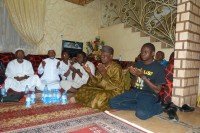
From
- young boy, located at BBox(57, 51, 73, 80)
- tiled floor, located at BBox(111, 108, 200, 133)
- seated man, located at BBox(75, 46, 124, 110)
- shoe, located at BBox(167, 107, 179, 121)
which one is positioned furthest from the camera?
young boy, located at BBox(57, 51, 73, 80)

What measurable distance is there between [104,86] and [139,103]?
0.73 metres

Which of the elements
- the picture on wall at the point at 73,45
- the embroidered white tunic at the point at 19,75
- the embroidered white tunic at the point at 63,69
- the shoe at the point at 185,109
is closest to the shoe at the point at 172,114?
the shoe at the point at 185,109

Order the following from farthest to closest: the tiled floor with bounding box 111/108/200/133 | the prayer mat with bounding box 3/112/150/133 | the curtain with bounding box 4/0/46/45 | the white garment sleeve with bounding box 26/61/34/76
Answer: the curtain with bounding box 4/0/46/45
the white garment sleeve with bounding box 26/61/34/76
the tiled floor with bounding box 111/108/200/133
the prayer mat with bounding box 3/112/150/133

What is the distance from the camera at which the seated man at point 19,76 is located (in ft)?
12.7

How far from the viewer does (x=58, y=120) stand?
2.39 meters

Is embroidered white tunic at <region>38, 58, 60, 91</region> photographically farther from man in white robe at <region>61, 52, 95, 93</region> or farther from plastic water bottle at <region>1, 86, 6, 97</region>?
plastic water bottle at <region>1, 86, 6, 97</region>

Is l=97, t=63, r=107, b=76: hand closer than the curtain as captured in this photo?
Yes

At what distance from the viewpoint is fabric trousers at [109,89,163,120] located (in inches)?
102

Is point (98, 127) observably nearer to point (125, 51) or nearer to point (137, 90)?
point (137, 90)

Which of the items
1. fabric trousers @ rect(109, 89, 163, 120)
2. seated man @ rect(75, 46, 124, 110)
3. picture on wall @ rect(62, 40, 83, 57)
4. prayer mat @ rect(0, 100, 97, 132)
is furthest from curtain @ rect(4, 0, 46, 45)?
fabric trousers @ rect(109, 89, 163, 120)

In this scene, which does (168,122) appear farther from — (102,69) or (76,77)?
(76,77)

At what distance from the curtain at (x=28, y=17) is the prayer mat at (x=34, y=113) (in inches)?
98.6

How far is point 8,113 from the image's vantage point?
8.68ft

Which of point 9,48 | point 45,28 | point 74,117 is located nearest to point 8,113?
point 74,117
